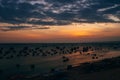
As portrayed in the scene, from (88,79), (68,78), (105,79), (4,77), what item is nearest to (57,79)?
(68,78)

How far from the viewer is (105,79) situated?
26891 mm

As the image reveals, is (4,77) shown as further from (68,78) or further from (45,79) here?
(68,78)

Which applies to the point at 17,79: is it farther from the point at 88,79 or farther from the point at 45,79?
the point at 88,79

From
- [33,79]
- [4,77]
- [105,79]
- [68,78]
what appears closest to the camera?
[105,79]

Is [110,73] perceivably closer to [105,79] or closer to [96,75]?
[96,75]

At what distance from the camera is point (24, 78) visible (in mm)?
31516

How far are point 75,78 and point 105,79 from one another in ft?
12.1

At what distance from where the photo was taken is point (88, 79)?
27.9m

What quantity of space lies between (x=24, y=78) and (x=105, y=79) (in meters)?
9.64

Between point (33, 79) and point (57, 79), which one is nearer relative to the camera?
point (57, 79)

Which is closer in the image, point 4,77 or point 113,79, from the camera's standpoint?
point 113,79

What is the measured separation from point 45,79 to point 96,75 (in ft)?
18.1

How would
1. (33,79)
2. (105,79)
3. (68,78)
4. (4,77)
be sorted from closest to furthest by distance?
(105,79) < (68,78) < (33,79) < (4,77)

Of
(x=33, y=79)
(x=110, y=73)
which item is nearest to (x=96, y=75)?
(x=110, y=73)
